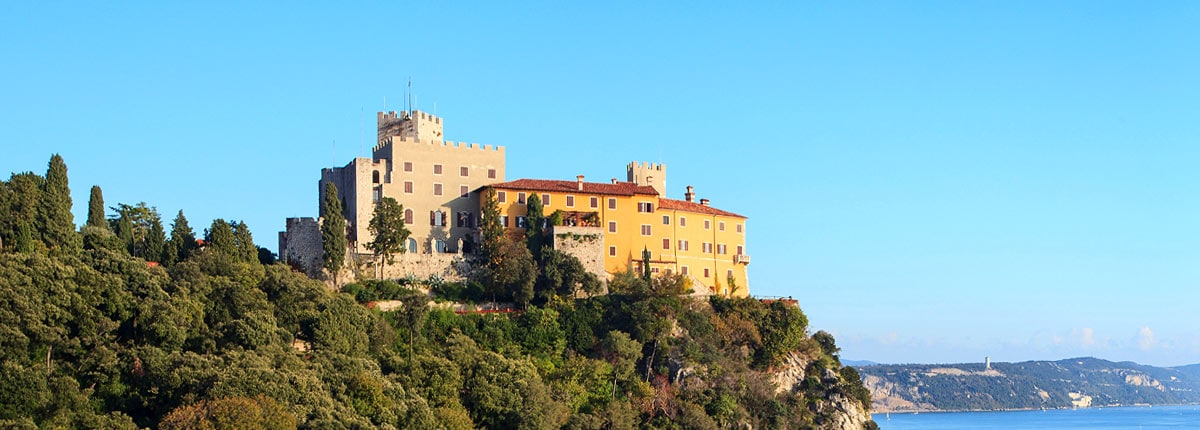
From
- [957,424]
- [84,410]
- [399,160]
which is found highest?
[399,160]

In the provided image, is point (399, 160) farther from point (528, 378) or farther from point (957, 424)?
point (957, 424)

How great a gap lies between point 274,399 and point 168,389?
456 centimetres

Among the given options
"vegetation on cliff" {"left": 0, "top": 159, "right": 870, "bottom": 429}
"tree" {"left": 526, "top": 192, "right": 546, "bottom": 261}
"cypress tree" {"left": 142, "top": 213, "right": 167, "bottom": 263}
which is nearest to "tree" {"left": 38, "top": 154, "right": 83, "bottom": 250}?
"vegetation on cliff" {"left": 0, "top": 159, "right": 870, "bottom": 429}

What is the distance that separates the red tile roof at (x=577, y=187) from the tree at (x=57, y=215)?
2233 centimetres

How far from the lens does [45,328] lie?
5116 centimetres

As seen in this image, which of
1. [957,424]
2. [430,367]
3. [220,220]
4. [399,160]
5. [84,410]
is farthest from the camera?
[957,424]

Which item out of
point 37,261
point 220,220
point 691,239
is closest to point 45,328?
point 37,261

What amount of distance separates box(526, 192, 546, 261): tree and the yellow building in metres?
1.03

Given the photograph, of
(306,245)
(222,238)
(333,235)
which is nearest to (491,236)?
(333,235)

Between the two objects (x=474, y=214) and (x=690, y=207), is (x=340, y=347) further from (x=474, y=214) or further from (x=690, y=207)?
(x=690, y=207)

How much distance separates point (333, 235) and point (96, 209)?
11.7 m

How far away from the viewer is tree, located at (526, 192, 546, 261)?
237 feet

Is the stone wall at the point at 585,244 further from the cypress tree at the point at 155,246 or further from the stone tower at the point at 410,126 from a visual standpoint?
the cypress tree at the point at 155,246

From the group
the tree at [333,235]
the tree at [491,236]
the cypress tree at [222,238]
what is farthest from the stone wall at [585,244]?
the cypress tree at [222,238]
